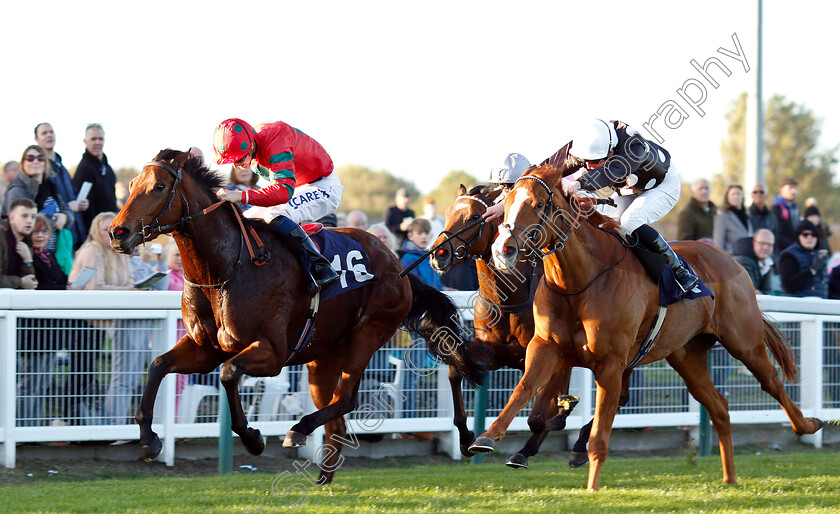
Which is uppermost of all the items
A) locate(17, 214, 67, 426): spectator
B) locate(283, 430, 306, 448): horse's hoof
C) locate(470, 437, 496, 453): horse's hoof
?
locate(17, 214, 67, 426): spectator

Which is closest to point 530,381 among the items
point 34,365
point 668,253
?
point 668,253

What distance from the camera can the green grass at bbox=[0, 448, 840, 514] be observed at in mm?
4723

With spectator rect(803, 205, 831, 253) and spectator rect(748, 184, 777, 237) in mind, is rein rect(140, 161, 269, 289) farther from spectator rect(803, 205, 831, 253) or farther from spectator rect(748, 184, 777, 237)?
spectator rect(748, 184, 777, 237)

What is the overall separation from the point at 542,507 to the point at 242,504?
4.72 feet

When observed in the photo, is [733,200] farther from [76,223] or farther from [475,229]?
[76,223]

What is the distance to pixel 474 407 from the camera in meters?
6.78

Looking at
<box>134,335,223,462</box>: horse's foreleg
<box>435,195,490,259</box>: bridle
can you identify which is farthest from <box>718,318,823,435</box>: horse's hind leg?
<box>134,335,223,462</box>: horse's foreleg

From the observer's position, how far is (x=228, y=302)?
4855 mm

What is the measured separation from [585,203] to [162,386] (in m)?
2.88

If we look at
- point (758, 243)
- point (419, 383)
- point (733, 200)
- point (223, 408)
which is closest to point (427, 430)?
point (419, 383)

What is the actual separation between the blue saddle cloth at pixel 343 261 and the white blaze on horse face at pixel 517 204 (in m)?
1.31

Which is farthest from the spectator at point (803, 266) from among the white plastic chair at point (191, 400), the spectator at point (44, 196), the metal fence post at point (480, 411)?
the spectator at point (44, 196)

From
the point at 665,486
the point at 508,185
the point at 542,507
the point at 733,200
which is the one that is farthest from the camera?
the point at 733,200

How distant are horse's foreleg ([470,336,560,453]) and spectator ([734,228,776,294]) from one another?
494cm
